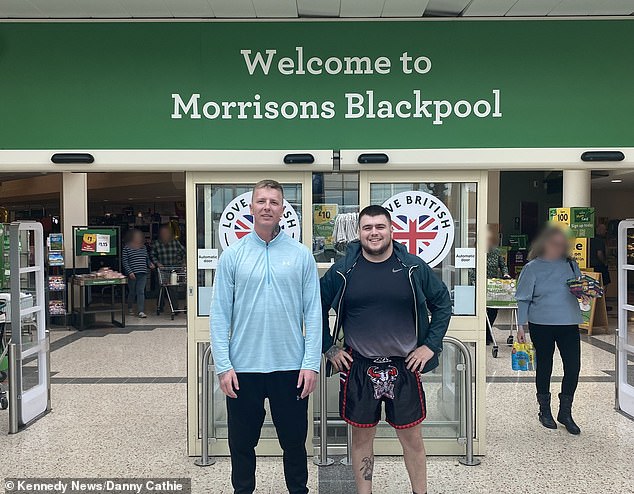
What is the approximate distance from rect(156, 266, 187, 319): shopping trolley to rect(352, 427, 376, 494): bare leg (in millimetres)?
7092

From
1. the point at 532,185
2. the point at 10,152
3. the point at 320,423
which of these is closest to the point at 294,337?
the point at 320,423

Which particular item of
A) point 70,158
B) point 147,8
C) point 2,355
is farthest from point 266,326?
point 2,355

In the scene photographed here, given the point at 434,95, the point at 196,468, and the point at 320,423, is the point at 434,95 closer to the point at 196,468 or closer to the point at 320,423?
the point at 320,423

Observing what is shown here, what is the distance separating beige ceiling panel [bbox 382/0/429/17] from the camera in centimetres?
294

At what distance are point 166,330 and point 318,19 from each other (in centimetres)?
602

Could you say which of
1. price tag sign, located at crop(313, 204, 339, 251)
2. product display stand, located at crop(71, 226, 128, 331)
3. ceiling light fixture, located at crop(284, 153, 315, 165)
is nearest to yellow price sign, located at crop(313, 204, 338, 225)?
price tag sign, located at crop(313, 204, 339, 251)

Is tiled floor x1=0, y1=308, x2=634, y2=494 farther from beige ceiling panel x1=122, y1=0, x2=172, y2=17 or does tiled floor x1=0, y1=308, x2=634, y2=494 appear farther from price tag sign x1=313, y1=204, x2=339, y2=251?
beige ceiling panel x1=122, y1=0, x2=172, y2=17

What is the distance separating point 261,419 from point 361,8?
6.70 ft

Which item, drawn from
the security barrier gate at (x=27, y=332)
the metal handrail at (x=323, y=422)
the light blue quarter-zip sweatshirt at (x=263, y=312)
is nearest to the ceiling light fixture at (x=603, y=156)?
the light blue quarter-zip sweatshirt at (x=263, y=312)

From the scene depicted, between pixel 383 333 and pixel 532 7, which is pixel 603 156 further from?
pixel 383 333

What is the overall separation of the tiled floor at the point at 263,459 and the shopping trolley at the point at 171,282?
12.9 ft

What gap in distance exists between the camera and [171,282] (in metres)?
9.55

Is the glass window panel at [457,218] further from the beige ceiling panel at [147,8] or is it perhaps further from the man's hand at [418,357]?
the beige ceiling panel at [147,8]

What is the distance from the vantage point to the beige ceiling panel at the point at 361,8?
116 inches
